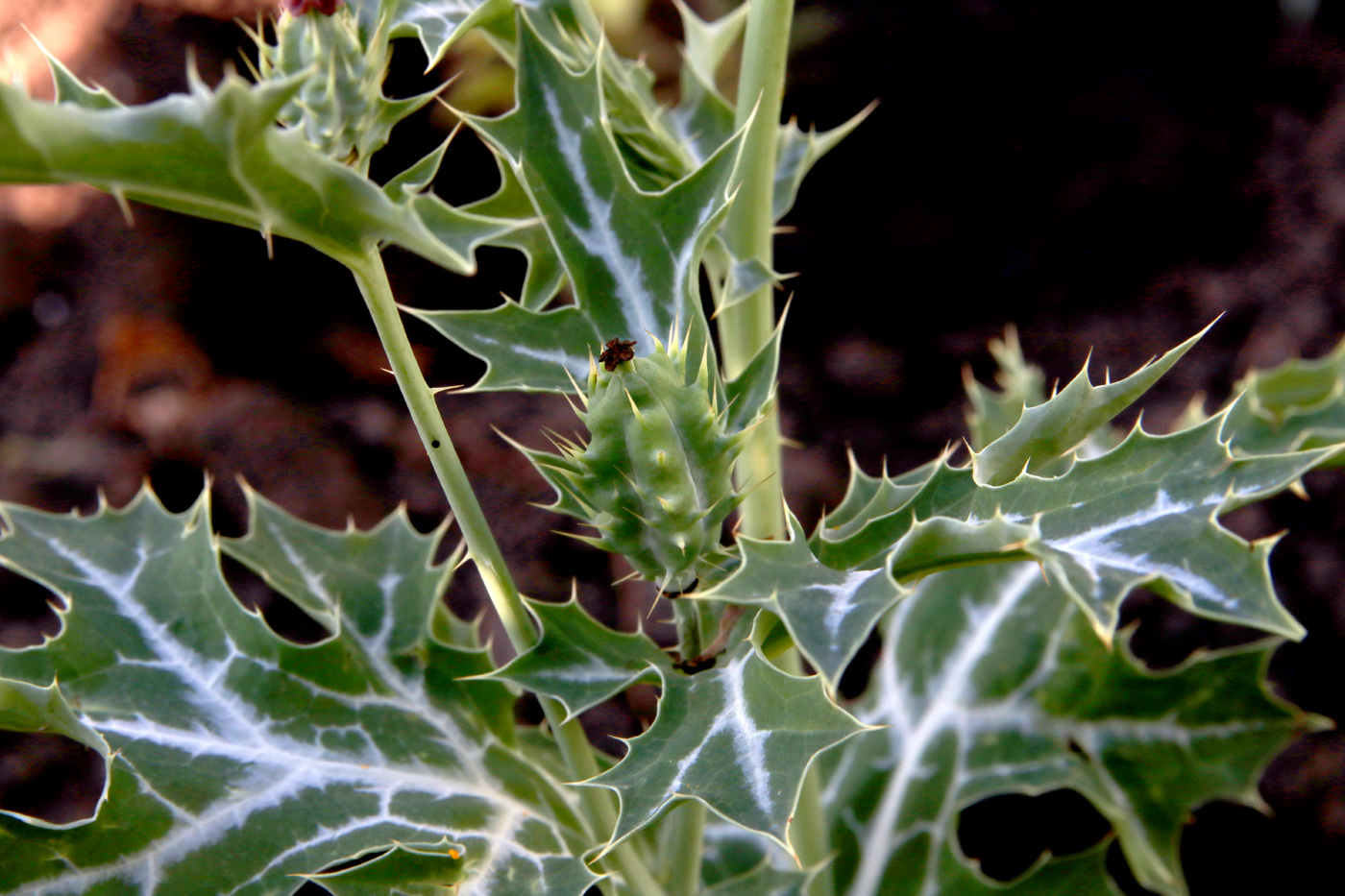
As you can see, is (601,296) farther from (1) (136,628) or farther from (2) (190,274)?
(2) (190,274)

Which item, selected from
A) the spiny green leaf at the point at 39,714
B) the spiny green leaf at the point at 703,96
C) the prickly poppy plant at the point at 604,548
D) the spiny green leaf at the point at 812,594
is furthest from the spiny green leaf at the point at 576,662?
the spiny green leaf at the point at 703,96

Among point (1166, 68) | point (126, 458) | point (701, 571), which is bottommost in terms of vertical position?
point (701, 571)

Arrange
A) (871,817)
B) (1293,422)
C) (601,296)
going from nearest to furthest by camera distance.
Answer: (601,296), (1293,422), (871,817)

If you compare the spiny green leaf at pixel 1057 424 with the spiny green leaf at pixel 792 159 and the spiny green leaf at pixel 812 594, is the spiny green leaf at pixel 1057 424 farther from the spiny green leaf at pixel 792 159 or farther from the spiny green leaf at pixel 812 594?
the spiny green leaf at pixel 792 159

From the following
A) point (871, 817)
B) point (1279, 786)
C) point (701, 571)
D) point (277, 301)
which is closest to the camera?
point (701, 571)

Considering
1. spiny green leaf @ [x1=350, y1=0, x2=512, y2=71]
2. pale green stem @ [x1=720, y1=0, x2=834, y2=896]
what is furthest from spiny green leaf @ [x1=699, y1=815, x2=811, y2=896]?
spiny green leaf @ [x1=350, y1=0, x2=512, y2=71]

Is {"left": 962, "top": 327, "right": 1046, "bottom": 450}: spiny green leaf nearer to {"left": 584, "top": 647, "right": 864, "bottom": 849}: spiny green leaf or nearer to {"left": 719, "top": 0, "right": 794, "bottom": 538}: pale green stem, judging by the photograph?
{"left": 719, "top": 0, "right": 794, "bottom": 538}: pale green stem

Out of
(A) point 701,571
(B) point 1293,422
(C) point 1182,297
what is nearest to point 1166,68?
(C) point 1182,297
